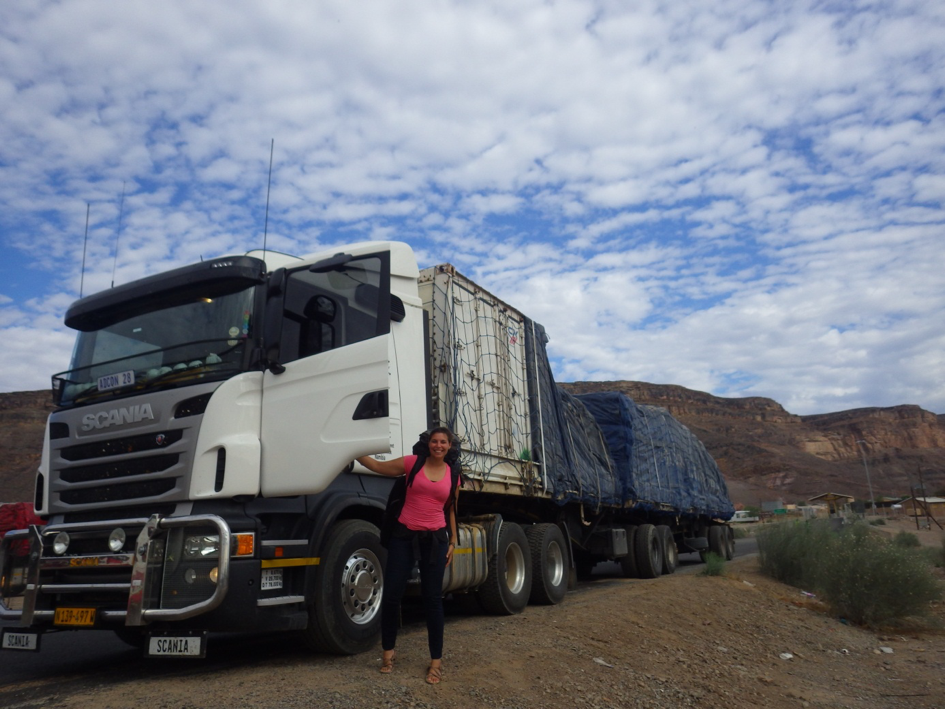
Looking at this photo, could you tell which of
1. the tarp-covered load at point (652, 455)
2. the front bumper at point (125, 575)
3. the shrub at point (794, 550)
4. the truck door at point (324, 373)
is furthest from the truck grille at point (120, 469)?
the shrub at point (794, 550)

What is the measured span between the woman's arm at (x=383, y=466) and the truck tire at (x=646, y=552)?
9.45 metres

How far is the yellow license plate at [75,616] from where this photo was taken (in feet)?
16.3

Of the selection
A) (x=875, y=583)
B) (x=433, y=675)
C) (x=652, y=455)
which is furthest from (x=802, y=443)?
(x=433, y=675)

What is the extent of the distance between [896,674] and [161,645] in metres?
6.65

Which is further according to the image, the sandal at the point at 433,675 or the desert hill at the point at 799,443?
the desert hill at the point at 799,443

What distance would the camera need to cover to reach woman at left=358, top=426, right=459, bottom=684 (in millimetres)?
4906

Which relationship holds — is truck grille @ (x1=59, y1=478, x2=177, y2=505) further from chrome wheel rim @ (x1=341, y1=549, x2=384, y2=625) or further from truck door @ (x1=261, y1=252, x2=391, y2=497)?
chrome wheel rim @ (x1=341, y1=549, x2=384, y2=625)

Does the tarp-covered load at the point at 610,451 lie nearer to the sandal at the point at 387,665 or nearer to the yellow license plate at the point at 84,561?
the sandal at the point at 387,665

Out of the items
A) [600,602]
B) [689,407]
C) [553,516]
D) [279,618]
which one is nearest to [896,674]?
[600,602]

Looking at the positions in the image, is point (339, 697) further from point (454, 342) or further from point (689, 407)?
point (689, 407)

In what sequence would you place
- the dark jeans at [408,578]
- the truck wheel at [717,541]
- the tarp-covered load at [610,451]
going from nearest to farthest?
the dark jeans at [408,578]
the tarp-covered load at [610,451]
the truck wheel at [717,541]

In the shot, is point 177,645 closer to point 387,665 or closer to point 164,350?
point 387,665

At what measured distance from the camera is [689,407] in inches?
3748

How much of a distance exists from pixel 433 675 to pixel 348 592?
1010mm
